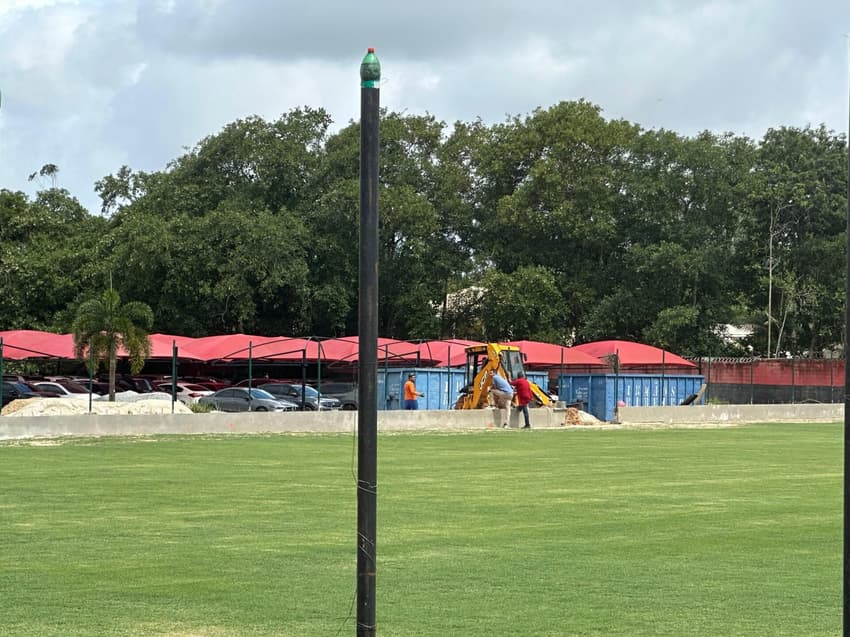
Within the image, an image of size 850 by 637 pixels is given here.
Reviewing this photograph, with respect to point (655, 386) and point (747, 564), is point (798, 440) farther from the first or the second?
point (747, 564)

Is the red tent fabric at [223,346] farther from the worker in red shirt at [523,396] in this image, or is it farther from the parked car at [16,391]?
the worker in red shirt at [523,396]

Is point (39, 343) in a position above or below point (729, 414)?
above

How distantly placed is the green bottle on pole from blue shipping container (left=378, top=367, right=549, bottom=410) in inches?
1654

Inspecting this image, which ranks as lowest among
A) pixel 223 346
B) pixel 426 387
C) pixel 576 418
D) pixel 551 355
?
pixel 576 418

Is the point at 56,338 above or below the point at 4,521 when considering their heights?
above

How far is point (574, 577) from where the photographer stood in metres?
11.4

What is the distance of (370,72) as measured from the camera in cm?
600

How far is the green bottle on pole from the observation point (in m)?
5.99

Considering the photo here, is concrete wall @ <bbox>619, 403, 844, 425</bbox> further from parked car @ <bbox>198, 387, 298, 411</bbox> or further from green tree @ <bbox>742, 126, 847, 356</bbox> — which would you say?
green tree @ <bbox>742, 126, 847, 356</bbox>

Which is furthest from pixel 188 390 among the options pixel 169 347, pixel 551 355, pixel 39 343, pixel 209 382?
pixel 551 355

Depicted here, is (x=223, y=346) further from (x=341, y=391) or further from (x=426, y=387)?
(x=426, y=387)

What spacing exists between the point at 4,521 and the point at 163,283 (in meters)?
53.9

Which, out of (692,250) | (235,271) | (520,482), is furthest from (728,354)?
(520,482)

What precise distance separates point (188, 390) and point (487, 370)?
1678 centimetres
